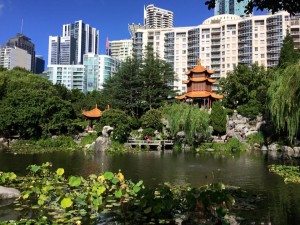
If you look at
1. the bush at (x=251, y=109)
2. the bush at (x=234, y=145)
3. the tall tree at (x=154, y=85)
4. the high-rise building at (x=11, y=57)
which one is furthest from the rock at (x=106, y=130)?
the high-rise building at (x=11, y=57)

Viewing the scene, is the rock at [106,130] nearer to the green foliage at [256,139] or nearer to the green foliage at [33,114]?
the green foliage at [33,114]

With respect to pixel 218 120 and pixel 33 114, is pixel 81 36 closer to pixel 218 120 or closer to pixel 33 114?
pixel 33 114

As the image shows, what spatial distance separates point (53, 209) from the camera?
8.37m

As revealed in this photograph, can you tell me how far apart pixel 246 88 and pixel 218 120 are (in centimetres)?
851

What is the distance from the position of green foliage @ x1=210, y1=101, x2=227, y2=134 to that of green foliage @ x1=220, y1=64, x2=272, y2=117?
4.99 m

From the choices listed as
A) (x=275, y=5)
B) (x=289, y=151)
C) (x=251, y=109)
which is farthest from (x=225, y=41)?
(x=275, y=5)

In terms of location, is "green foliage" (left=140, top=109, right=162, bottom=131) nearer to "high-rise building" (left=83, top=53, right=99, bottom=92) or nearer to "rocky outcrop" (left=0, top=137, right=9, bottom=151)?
"rocky outcrop" (left=0, top=137, right=9, bottom=151)

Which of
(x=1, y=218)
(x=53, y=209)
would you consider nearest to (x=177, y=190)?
(x=53, y=209)

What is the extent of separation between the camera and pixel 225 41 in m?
74.1

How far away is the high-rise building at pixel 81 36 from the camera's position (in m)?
170

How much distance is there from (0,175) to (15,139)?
22539 mm

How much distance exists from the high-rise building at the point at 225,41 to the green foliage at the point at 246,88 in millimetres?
27587

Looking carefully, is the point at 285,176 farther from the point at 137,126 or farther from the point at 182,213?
the point at 137,126

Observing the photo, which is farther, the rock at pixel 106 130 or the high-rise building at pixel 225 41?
the high-rise building at pixel 225 41
